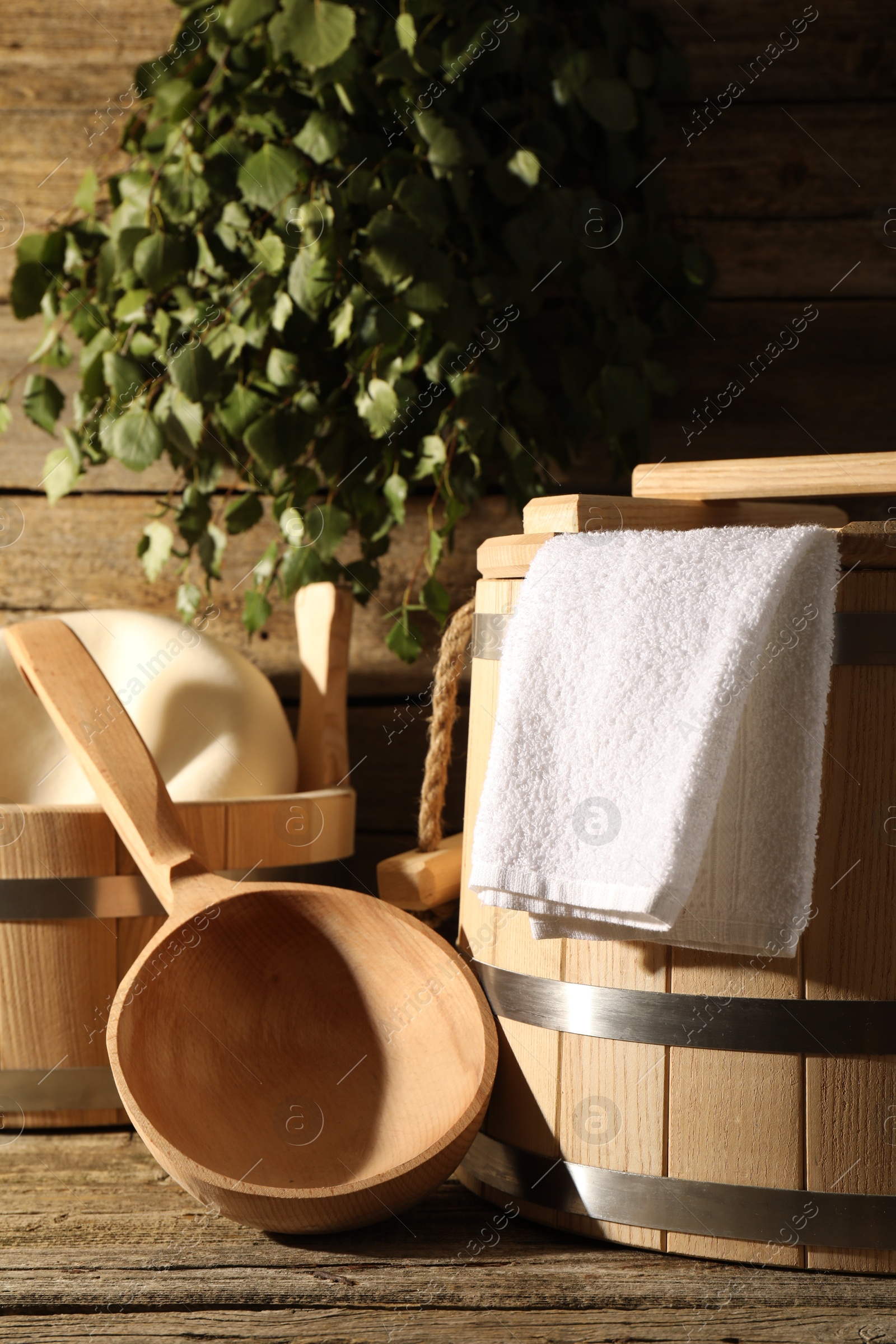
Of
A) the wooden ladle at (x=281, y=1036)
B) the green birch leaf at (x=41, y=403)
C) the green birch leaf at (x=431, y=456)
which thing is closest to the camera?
the wooden ladle at (x=281, y=1036)

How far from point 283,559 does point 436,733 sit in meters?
0.37

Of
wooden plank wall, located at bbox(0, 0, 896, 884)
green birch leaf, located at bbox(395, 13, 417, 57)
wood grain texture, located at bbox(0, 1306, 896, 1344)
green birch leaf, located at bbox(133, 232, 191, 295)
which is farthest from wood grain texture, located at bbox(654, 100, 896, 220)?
wood grain texture, located at bbox(0, 1306, 896, 1344)

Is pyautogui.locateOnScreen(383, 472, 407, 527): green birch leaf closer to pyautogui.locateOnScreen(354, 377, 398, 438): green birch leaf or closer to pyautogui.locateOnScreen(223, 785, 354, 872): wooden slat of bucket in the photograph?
pyautogui.locateOnScreen(354, 377, 398, 438): green birch leaf

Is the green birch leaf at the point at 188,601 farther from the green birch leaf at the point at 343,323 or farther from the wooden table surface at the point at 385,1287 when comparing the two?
the wooden table surface at the point at 385,1287

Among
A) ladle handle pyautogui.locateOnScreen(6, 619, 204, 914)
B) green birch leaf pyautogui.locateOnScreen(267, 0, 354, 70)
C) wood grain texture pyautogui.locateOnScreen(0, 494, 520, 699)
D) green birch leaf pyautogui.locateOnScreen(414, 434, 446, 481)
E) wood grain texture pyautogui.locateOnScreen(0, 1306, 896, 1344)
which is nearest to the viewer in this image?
wood grain texture pyautogui.locateOnScreen(0, 1306, 896, 1344)

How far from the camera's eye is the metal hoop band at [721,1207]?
0.67 metres

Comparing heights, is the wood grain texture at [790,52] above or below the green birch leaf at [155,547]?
above

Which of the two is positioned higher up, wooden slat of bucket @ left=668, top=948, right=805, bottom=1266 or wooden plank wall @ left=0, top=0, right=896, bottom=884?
wooden plank wall @ left=0, top=0, right=896, bottom=884

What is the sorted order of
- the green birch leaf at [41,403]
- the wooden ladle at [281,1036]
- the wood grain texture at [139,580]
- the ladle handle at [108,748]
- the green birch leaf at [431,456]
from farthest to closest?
the wood grain texture at [139,580], the green birch leaf at [41,403], the green birch leaf at [431,456], the ladle handle at [108,748], the wooden ladle at [281,1036]

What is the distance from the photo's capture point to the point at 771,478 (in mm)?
Result: 787

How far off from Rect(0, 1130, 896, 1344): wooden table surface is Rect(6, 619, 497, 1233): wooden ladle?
36 millimetres

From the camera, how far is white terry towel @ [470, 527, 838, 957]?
0.64 metres

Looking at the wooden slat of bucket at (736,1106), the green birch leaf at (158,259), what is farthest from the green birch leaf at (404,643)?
the wooden slat of bucket at (736,1106)

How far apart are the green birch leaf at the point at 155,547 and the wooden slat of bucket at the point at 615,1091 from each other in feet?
2.31
